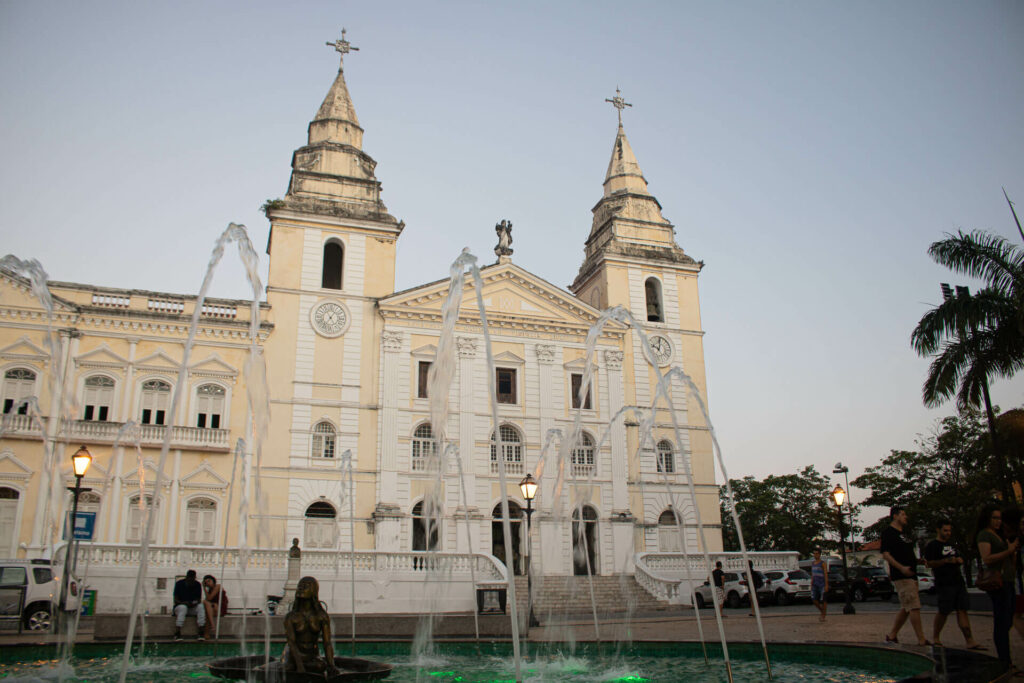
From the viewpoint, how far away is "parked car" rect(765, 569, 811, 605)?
85.7 feet

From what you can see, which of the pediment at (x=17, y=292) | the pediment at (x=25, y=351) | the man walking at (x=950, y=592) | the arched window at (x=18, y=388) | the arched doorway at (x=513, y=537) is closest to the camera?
the man walking at (x=950, y=592)

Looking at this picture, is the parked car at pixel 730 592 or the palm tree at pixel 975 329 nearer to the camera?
the palm tree at pixel 975 329

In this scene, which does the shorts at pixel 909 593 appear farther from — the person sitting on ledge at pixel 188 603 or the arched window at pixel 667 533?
the arched window at pixel 667 533

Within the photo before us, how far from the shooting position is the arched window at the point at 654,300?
37250 millimetres

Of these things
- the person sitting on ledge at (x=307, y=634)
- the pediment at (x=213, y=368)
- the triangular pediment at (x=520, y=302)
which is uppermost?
the triangular pediment at (x=520, y=302)

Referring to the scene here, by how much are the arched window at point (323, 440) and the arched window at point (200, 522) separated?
13.4 ft

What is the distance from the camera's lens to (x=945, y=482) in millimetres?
40594

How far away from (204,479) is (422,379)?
9233mm

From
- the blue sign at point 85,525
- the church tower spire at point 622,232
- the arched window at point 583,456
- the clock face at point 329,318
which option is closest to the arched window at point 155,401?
the blue sign at point 85,525

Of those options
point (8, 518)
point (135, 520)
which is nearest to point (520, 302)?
point (135, 520)

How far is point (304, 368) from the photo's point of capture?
3078 cm

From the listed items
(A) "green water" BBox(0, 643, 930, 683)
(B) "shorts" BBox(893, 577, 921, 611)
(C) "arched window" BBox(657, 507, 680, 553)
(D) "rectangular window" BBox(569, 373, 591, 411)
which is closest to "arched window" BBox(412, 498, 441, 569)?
(D) "rectangular window" BBox(569, 373, 591, 411)

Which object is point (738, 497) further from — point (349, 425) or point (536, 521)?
point (349, 425)

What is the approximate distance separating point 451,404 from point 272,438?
7.20m
